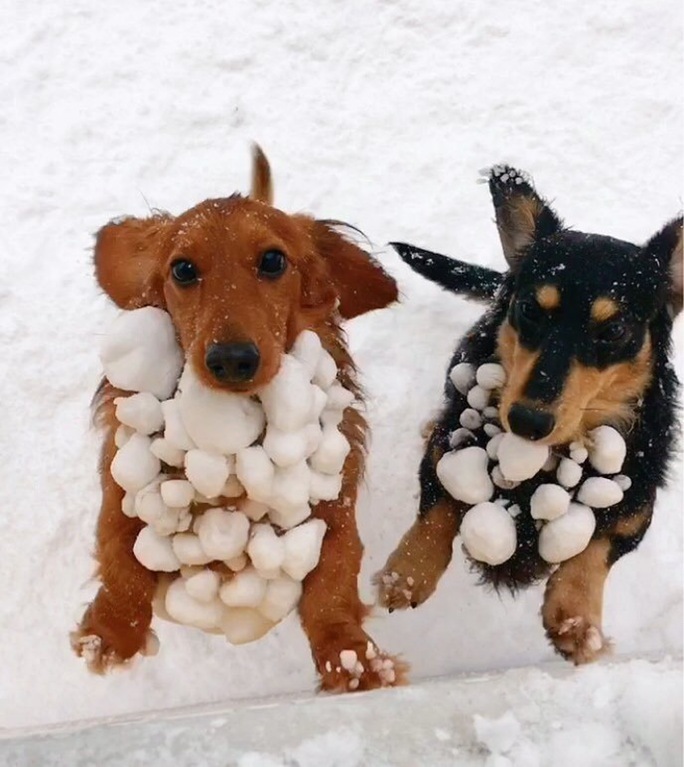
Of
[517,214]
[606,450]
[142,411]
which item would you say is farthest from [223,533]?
[517,214]

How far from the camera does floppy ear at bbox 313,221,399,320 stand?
204 cm

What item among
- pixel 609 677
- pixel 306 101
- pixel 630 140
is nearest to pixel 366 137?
pixel 306 101

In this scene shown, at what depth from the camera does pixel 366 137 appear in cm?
363

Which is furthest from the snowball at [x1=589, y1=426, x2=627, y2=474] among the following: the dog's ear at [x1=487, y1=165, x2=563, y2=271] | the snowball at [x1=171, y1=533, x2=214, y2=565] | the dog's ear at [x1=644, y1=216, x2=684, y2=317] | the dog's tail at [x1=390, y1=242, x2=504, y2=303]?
the snowball at [x1=171, y1=533, x2=214, y2=565]

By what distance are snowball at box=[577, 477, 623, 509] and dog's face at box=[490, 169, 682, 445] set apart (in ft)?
0.36

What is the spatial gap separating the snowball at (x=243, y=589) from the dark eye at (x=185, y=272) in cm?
60

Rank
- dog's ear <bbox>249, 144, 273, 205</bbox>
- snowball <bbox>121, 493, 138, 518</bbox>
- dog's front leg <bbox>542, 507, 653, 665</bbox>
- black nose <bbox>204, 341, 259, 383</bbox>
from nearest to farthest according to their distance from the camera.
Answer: black nose <bbox>204, 341, 259, 383</bbox>, snowball <bbox>121, 493, 138, 518</bbox>, dog's front leg <bbox>542, 507, 653, 665</bbox>, dog's ear <bbox>249, 144, 273, 205</bbox>

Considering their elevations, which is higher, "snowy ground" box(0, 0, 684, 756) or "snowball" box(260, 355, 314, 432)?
"snowball" box(260, 355, 314, 432)

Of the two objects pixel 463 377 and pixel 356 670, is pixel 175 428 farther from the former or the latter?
pixel 463 377

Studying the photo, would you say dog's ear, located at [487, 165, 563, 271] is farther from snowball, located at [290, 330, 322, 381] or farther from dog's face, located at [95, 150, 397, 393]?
snowball, located at [290, 330, 322, 381]

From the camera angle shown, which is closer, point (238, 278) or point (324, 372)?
point (238, 278)

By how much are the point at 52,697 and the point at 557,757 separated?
156cm

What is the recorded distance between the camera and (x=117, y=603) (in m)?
1.95

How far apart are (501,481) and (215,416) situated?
2.41 ft
